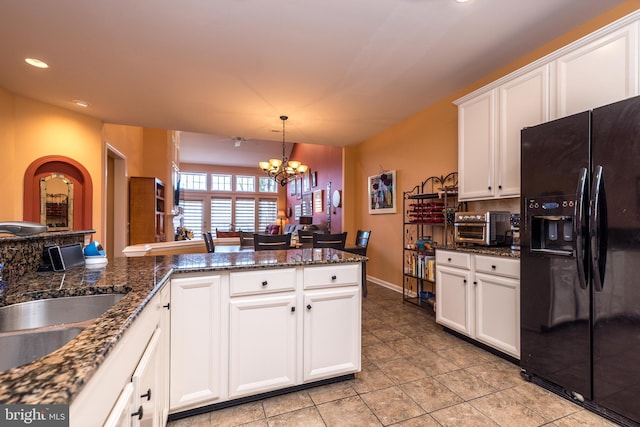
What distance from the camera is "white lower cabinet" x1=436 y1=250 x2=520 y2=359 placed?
224cm

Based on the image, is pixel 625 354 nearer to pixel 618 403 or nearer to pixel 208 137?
pixel 618 403

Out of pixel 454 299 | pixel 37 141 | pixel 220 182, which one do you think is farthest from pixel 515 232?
pixel 220 182

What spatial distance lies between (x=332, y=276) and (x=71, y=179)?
4.05 meters

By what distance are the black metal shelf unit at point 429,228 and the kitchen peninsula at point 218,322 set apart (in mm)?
1766

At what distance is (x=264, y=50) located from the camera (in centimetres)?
257

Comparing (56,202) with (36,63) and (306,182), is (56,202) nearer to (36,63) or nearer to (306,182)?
(36,63)

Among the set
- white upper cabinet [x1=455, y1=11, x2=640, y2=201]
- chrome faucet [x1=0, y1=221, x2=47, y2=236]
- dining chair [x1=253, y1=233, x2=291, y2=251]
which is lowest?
dining chair [x1=253, y1=233, x2=291, y2=251]

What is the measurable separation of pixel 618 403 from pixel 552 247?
0.86 m

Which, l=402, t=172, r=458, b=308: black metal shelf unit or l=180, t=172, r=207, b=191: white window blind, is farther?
l=180, t=172, r=207, b=191: white window blind

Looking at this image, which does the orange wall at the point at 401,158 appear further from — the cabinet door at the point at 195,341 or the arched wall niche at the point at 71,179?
the arched wall niche at the point at 71,179

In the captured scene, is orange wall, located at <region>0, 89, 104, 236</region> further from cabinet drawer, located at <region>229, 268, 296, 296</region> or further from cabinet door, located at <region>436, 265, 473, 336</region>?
cabinet door, located at <region>436, 265, 473, 336</region>

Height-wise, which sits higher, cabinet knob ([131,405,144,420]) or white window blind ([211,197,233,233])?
white window blind ([211,197,233,233])

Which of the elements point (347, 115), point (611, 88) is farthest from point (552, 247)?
point (347, 115)

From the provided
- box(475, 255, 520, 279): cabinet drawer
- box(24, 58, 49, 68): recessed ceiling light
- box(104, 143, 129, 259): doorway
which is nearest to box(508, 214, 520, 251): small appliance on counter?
box(475, 255, 520, 279): cabinet drawer
